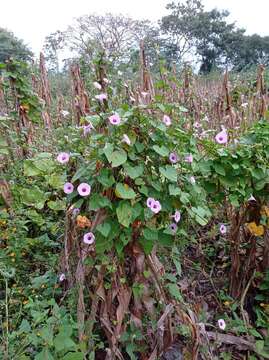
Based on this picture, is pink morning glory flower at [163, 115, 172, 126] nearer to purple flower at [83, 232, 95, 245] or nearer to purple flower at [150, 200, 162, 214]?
purple flower at [150, 200, 162, 214]

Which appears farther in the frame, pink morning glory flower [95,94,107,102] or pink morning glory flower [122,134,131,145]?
pink morning glory flower [95,94,107,102]

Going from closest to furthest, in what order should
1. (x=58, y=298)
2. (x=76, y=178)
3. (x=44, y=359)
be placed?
(x=44, y=359) → (x=76, y=178) → (x=58, y=298)

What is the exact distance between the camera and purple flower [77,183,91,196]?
1.33 meters

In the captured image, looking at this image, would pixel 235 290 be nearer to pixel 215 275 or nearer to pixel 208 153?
pixel 215 275

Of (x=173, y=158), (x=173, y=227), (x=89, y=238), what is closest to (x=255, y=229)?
(x=173, y=227)

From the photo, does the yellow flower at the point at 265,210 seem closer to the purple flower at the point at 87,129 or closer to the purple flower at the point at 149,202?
the purple flower at the point at 149,202

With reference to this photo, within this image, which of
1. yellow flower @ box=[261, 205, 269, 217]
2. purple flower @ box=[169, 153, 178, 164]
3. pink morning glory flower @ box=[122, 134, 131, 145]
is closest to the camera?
pink morning glory flower @ box=[122, 134, 131, 145]

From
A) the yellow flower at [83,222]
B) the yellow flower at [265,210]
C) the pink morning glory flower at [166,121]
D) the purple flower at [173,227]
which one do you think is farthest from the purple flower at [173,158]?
the yellow flower at [265,210]

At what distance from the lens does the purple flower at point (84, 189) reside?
133 centimetres

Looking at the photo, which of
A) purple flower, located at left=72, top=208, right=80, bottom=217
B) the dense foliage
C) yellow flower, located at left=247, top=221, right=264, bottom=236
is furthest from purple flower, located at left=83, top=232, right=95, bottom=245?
yellow flower, located at left=247, top=221, right=264, bottom=236

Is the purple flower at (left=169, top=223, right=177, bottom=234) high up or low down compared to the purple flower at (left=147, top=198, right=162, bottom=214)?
down

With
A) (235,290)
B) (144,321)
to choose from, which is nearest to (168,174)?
(144,321)

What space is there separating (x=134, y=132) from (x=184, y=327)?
77 centimetres

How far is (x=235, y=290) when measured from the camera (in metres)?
2.02
